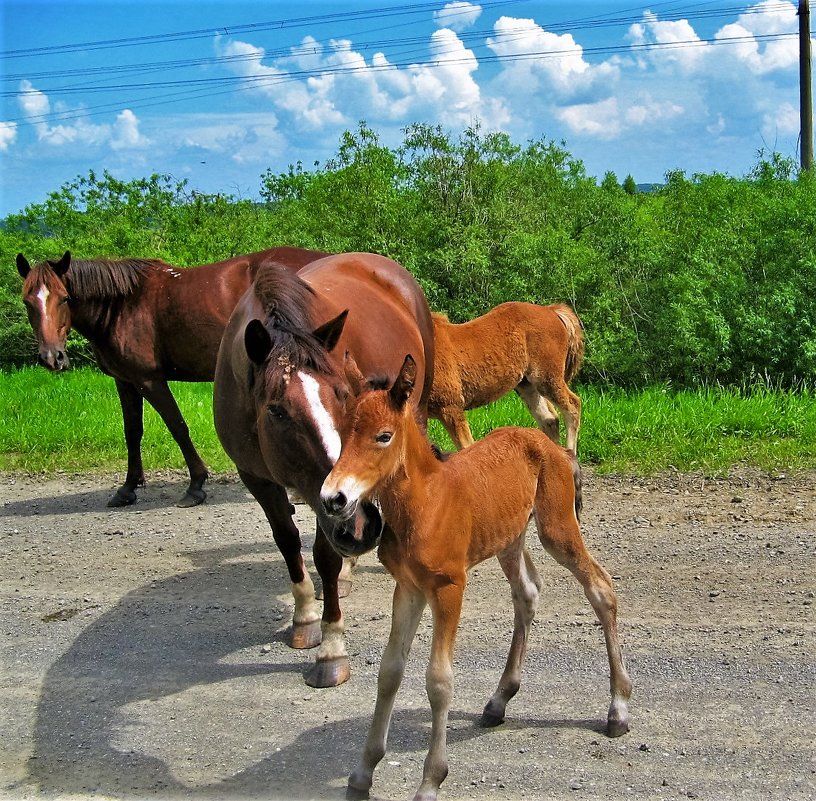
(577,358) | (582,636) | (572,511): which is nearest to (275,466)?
(572,511)

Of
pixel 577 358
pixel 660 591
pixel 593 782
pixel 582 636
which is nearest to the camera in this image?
pixel 593 782

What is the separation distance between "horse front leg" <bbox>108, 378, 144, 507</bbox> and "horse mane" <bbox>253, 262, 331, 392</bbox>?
14.0 feet

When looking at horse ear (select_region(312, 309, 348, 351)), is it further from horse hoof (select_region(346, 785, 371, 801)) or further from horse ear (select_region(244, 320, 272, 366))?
horse hoof (select_region(346, 785, 371, 801))

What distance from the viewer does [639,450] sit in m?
8.46

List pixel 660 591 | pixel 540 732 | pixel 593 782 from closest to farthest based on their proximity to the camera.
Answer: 1. pixel 593 782
2. pixel 540 732
3. pixel 660 591

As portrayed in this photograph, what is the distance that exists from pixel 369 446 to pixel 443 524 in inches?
23.0

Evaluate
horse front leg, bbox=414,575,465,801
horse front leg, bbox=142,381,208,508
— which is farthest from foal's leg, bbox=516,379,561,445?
horse front leg, bbox=414,575,465,801

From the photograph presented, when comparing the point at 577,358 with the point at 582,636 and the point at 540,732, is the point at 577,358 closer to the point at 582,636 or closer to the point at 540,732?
the point at 582,636

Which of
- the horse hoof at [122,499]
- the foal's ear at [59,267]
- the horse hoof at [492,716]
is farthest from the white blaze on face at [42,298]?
the horse hoof at [492,716]

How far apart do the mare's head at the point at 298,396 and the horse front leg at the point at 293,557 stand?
971 mm

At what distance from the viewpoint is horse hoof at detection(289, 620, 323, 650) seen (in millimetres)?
5273

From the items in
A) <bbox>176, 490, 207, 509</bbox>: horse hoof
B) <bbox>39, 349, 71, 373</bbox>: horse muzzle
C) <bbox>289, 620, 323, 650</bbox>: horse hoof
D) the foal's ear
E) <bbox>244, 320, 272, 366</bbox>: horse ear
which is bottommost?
<bbox>289, 620, 323, 650</bbox>: horse hoof

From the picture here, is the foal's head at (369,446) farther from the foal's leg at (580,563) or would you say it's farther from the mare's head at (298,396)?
the foal's leg at (580,563)

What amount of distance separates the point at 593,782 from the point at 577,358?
19.8ft
